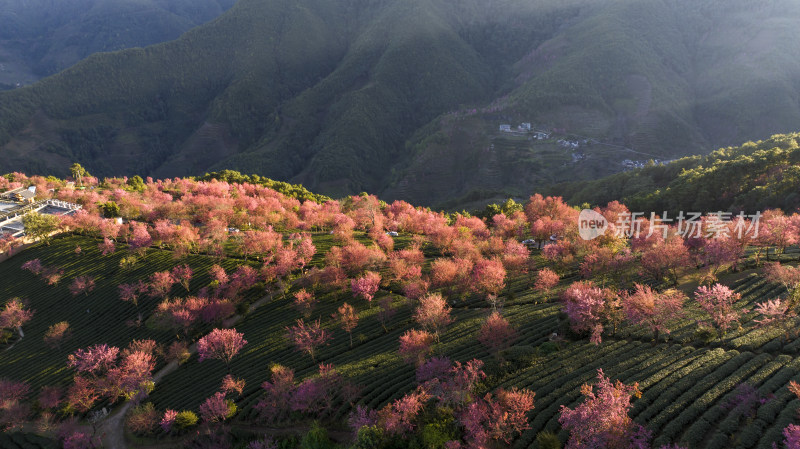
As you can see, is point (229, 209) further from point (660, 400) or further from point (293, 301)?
point (660, 400)

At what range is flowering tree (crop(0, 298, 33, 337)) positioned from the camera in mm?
59594

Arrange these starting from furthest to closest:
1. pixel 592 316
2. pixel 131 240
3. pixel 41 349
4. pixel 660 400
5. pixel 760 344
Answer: pixel 131 240 < pixel 41 349 < pixel 592 316 < pixel 760 344 < pixel 660 400

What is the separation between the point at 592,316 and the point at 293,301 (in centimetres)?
4211

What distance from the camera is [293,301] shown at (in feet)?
196

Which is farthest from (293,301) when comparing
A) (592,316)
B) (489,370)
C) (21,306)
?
(21,306)

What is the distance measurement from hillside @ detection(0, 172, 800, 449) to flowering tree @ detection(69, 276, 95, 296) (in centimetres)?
36

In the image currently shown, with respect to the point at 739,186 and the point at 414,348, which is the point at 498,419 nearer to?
the point at 414,348

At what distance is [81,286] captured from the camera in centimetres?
6462

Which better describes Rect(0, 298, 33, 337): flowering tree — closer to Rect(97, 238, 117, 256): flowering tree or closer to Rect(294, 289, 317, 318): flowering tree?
Rect(97, 238, 117, 256): flowering tree

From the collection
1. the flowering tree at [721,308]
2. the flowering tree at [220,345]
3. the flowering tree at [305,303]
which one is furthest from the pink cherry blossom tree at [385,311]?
the flowering tree at [721,308]

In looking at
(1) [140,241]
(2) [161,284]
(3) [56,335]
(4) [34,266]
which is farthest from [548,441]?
(4) [34,266]

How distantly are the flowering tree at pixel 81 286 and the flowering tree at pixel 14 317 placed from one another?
6.46 meters

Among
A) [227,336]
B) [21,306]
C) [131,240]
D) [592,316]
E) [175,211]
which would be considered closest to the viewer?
[592,316]

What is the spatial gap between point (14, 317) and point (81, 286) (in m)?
9.22
